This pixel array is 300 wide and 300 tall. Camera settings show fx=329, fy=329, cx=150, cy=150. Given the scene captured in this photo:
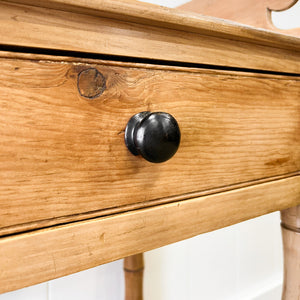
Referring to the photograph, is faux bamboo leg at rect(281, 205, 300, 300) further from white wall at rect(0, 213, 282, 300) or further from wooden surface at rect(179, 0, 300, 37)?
white wall at rect(0, 213, 282, 300)

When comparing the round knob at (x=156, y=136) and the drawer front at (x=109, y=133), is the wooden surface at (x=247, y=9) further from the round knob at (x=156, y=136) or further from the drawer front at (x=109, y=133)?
the round knob at (x=156, y=136)

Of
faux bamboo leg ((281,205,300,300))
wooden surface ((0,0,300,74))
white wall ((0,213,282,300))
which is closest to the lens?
wooden surface ((0,0,300,74))

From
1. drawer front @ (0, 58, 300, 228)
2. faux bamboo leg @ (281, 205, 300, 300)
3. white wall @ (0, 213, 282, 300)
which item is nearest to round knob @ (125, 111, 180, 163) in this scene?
drawer front @ (0, 58, 300, 228)

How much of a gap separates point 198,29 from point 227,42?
50 mm

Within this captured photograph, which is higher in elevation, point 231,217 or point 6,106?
point 6,106

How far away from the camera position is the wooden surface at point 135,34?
228mm

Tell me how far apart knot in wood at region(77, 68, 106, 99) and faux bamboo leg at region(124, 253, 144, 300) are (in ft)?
1.81

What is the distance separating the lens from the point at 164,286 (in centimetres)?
88

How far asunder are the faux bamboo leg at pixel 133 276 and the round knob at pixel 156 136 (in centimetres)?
53

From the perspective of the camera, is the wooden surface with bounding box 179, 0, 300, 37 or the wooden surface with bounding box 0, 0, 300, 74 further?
the wooden surface with bounding box 179, 0, 300, 37

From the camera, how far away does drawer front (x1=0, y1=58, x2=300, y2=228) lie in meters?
0.23

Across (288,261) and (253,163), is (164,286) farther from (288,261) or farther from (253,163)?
(253,163)

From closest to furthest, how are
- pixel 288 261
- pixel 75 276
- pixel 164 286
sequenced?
pixel 288 261, pixel 75 276, pixel 164 286

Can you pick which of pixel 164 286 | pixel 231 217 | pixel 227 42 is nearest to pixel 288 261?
pixel 231 217
